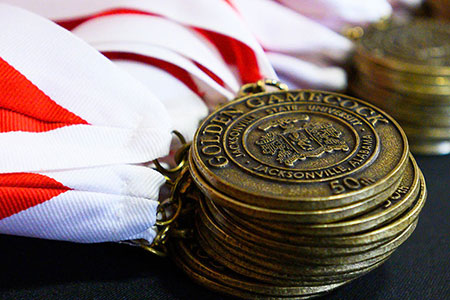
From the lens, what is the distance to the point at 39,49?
79cm

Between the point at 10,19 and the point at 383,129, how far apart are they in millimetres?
689

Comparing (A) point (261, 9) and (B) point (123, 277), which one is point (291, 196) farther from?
(A) point (261, 9)

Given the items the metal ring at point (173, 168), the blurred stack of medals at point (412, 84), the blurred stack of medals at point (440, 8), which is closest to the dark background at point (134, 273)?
the metal ring at point (173, 168)

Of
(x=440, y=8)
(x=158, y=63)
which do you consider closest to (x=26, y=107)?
(x=158, y=63)

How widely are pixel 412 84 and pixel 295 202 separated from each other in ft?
1.82

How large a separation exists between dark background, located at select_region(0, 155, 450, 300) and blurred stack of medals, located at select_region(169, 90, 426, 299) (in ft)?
0.15

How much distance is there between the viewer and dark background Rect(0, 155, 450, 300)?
2.38ft

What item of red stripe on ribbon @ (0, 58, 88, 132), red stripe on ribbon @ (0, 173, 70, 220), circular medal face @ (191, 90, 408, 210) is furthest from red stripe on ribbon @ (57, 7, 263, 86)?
red stripe on ribbon @ (0, 173, 70, 220)

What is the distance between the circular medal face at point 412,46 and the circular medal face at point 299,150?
0.79 ft

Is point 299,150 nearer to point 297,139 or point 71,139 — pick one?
point 297,139

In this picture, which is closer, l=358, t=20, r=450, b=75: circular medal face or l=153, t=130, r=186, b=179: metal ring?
l=153, t=130, r=186, b=179: metal ring

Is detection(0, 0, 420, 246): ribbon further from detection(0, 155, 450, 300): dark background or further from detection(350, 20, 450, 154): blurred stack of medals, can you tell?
detection(350, 20, 450, 154): blurred stack of medals

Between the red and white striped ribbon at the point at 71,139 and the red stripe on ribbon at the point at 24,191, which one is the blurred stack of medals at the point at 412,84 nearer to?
the red and white striped ribbon at the point at 71,139

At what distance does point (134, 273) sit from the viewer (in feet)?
2.51
